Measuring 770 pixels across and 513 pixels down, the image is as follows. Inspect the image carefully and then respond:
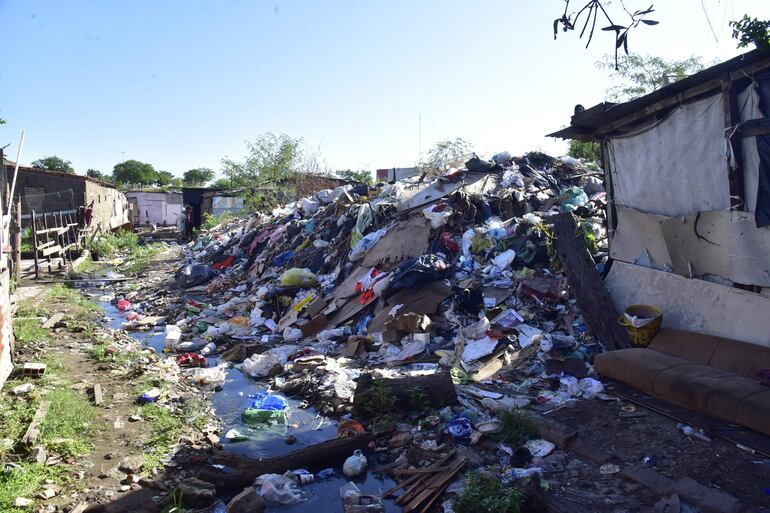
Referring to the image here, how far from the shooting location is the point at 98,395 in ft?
15.9

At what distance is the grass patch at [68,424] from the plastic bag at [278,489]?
136 centimetres

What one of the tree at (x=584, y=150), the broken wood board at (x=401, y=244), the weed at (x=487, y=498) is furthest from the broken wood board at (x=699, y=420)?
the tree at (x=584, y=150)

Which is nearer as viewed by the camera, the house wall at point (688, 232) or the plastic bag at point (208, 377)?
the house wall at point (688, 232)

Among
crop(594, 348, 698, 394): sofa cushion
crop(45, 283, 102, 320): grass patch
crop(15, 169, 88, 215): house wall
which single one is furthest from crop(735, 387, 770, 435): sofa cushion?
crop(15, 169, 88, 215): house wall

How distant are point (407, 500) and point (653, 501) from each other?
55.1 inches

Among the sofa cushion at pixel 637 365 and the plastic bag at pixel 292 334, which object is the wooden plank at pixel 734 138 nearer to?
the sofa cushion at pixel 637 365

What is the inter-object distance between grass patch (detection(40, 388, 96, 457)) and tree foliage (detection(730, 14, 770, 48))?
563 centimetres

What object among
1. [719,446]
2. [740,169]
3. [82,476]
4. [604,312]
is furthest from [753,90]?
[82,476]

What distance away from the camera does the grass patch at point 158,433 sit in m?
3.75

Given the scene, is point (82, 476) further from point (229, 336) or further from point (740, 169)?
point (740, 169)

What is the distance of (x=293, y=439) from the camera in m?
4.25

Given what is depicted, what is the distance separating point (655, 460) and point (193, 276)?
1032 cm

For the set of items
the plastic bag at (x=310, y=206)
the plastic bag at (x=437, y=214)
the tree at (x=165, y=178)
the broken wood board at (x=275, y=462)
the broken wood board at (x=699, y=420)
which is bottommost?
the broken wood board at (x=275, y=462)

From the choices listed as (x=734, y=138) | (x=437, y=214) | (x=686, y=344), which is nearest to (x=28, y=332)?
(x=437, y=214)
